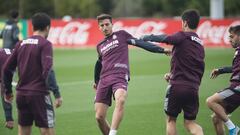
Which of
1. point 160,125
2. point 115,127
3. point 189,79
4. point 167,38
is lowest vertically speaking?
point 160,125

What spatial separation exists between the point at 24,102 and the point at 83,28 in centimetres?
3098

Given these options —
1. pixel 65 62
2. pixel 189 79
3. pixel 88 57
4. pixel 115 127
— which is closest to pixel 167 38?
pixel 189 79

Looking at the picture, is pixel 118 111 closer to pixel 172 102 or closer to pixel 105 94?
pixel 105 94

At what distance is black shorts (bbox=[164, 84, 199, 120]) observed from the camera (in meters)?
9.36

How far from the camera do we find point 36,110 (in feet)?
28.1

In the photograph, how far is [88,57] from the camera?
106 feet

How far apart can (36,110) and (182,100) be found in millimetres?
2239

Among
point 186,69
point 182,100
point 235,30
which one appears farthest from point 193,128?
point 235,30

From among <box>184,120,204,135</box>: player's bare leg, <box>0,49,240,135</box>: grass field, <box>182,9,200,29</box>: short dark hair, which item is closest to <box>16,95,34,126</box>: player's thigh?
<box>184,120,204,135</box>: player's bare leg

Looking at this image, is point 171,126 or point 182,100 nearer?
point 182,100

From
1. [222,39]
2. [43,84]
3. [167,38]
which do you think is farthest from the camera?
[222,39]

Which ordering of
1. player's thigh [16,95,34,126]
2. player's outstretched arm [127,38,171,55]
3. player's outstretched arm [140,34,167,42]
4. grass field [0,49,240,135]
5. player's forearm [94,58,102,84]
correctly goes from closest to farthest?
1. player's thigh [16,95,34,126]
2. player's outstretched arm [140,34,167,42]
3. player's outstretched arm [127,38,171,55]
4. player's forearm [94,58,102,84]
5. grass field [0,49,240,135]

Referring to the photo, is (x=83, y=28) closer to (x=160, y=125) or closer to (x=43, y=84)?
(x=160, y=125)

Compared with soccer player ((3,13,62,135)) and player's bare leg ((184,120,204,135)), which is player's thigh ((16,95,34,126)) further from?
player's bare leg ((184,120,204,135))
